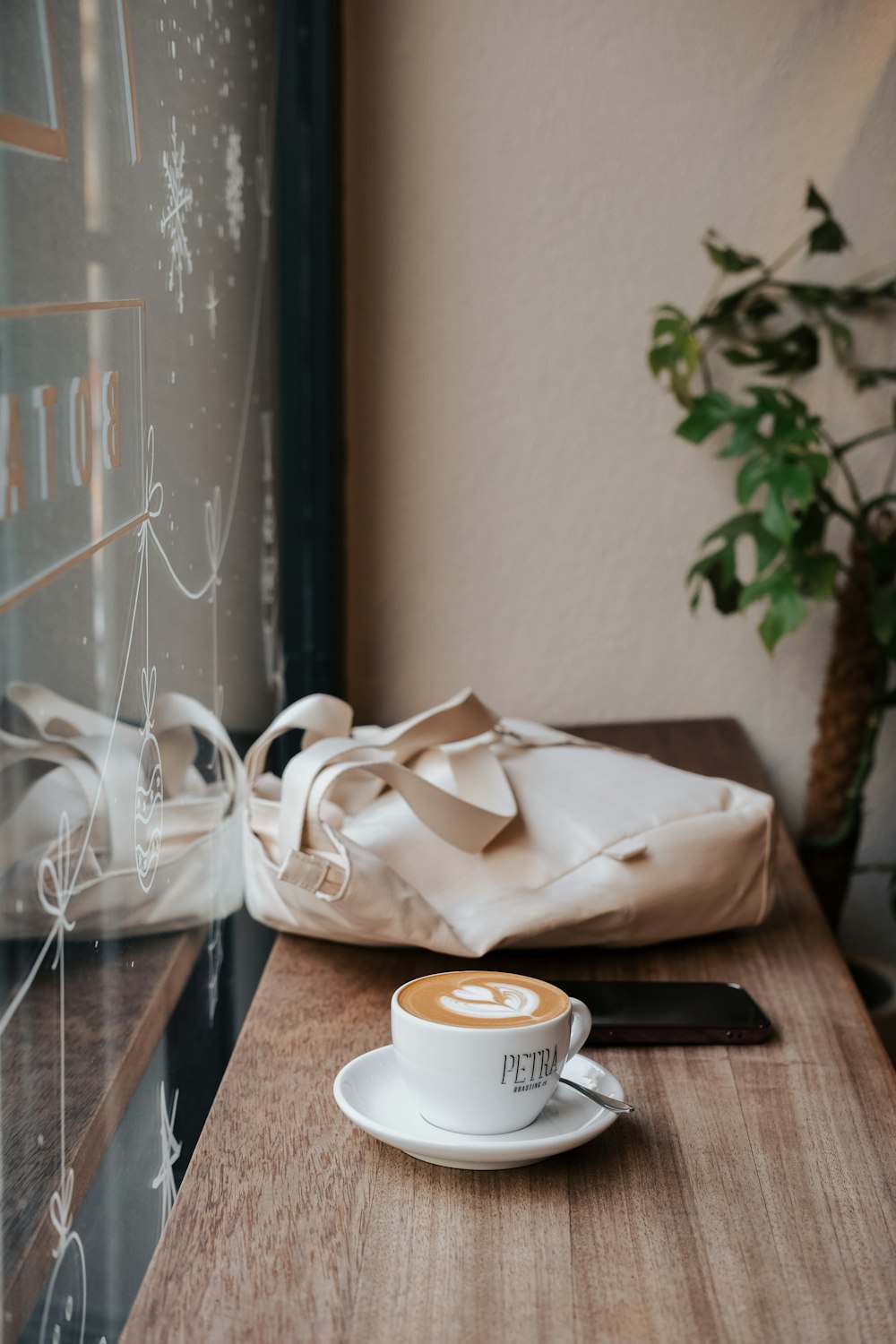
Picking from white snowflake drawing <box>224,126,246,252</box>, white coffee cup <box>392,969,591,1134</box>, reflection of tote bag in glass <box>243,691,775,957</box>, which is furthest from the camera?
white snowflake drawing <box>224,126,246,252</box>

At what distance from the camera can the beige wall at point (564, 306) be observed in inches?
57.8

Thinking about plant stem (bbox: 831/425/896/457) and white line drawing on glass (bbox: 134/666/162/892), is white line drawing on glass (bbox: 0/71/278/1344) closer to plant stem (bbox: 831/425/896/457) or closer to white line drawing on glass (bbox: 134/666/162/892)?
white line drawing on glass (bbox: 134/666/162/892)

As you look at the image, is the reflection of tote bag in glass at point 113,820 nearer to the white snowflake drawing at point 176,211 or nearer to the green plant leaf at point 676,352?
the white snowflake drawing at point 176,211

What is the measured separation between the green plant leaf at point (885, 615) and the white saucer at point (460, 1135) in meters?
0.86

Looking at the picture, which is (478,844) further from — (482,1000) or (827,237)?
(827,237)

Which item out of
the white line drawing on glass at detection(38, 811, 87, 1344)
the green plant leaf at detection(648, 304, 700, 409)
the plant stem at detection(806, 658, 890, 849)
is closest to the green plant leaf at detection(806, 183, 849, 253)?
the green plant leaf at detection(648, 304, 700, 409)

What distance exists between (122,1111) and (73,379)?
1.14 ft

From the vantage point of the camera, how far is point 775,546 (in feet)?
4.42

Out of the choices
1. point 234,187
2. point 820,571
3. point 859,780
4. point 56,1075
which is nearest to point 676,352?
point 820,571

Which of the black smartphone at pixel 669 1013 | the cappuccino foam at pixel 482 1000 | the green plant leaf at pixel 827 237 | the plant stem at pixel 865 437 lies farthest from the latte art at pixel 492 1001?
the green plant leaf at pixel 827 237

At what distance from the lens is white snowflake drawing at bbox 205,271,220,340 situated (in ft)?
2.73

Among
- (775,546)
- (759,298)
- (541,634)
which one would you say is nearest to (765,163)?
(759,298)

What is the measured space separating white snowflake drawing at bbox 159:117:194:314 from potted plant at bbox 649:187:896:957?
0.76 m

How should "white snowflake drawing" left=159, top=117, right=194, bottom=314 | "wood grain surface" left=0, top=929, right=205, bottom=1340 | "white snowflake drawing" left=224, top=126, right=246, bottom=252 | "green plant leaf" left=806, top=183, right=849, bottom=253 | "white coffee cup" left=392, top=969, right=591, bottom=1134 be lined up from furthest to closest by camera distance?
"green plant leaf" left=806, top=183, right=849, bottom=253 < "white snowflake drawing" left=224, top=126, right=246, bottom=252 < "white snowflake drawing" left=159, top=117, right=194, bottom=314 < "white coffee cup" left=392, top=969, right=591, bottom=1134 < "wood grain surface" left=0, top=929, right=205, bottom=1340
